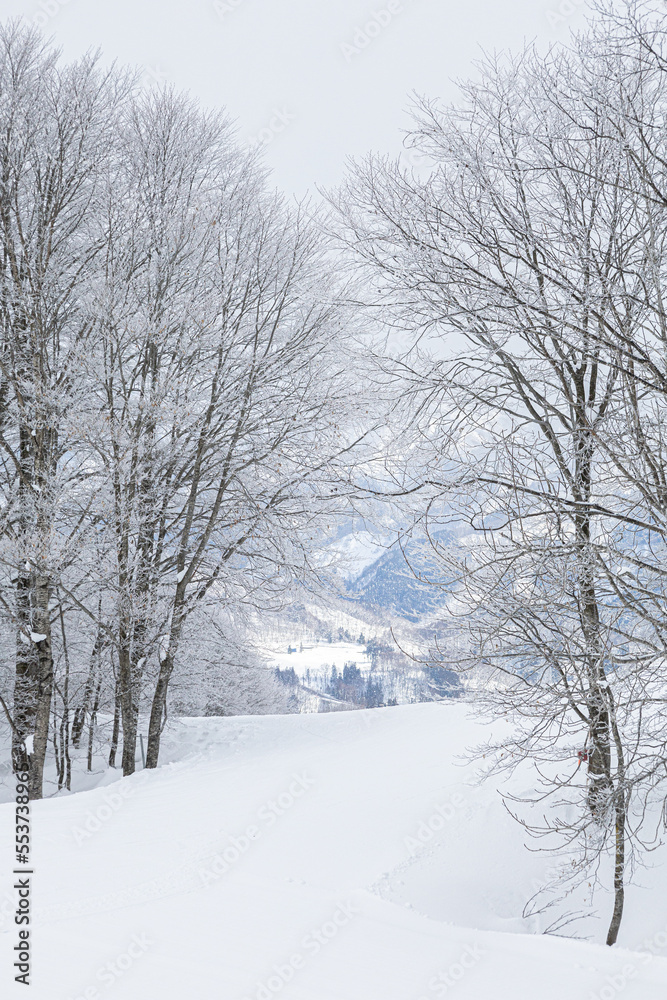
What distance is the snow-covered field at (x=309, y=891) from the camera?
9.55ft

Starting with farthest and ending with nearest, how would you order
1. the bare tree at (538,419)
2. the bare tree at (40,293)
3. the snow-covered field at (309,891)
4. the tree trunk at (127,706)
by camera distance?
the tree trunk at (127,706)
the bare tree at (40,293)
the bare tree at (538,419)
the snow-covered field at (309,891)

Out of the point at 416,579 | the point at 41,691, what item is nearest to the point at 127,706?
the point at 41,691

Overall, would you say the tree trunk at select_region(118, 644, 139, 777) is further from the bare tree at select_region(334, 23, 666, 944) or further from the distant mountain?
the bare tree at select_region(334, 23, 666, 944)

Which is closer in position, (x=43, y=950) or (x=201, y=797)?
(x=43, y=950)

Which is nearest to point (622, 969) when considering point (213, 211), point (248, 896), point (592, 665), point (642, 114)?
point (592, 665)

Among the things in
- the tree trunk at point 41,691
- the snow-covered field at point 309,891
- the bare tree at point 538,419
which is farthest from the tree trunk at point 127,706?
the bare tree at point 538,419

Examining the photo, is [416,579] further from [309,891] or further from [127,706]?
[127,706]

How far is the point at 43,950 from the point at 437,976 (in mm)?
1868

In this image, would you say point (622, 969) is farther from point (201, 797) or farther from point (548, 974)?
point (201, 797)

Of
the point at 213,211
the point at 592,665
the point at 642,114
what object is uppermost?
the point at 213,211

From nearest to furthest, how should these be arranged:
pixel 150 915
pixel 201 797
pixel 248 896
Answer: pixel 150 915
pixel 248 896
pixel 201 797

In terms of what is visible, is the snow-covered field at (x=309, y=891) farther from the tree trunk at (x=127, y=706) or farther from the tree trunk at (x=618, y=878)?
the tree trunk at (x=127, y=706)

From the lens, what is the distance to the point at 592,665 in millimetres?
4430

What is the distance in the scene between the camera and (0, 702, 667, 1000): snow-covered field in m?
2.91
